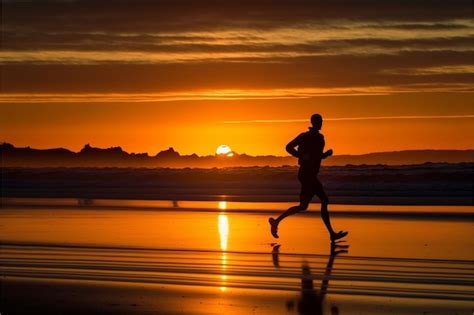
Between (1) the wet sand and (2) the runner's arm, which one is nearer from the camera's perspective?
(1) the wet sand

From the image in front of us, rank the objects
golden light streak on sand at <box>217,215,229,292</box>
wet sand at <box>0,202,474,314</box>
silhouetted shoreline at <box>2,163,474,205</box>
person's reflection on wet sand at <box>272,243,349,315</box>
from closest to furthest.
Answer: person's reflection on wet sand at <box>272,243,349,315</box>, wet sand at <box>0,202,474,314</box>, golden light streak on sand at <box>217,215,229,292</box>, silhouetted shoreline at <box>2,163,474,205</box>

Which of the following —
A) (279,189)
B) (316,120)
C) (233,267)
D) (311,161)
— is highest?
(316,120)

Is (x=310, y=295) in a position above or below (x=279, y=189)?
below

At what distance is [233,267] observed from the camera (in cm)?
1103

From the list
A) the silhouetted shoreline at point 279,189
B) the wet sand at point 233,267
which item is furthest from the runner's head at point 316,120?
the silhouetted shoreline at point 279,189

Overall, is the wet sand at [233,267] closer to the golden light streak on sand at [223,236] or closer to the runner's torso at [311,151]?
the golden light streak on sand at [223,236]

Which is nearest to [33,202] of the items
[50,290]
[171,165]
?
[50,290]

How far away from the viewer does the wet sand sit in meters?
8.60

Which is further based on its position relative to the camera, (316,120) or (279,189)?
(279,189)

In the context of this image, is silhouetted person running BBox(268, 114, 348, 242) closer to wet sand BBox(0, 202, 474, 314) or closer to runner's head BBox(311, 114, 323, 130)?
runner's head BBox(311, 114, 323, 130)

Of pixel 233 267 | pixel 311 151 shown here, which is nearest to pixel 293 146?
pixel 311 151

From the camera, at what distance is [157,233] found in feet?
51.8

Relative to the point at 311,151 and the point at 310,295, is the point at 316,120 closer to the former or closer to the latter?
the point at 311,151

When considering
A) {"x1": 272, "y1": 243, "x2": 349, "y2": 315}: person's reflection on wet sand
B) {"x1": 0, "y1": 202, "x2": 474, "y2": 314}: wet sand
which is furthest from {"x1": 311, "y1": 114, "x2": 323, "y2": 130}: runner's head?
{"x1": 272, "y1": 243, "x2": 349, "y2": 315}: person's reflection on wet sand
